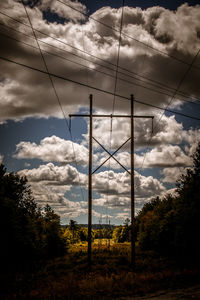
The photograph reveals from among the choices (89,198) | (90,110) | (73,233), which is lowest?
(73,233)

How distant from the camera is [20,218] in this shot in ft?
86.2

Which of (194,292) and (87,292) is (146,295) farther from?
(87,292)

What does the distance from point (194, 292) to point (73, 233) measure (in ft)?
380

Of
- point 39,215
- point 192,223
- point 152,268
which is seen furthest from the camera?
point 39,215

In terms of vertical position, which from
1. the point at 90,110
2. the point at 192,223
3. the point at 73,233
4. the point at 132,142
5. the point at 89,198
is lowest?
the point at 73,233

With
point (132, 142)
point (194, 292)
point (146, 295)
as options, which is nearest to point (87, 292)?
point (146, 295)

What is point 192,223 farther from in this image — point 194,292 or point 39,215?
point 39,215

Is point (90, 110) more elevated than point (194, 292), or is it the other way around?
point (90, 110)

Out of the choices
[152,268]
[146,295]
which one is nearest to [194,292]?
[146,295]

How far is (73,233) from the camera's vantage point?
119562 millimetres

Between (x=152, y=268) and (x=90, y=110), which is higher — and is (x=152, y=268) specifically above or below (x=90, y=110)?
below

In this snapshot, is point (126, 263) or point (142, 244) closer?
point (126, 263)

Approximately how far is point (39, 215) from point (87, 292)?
43.2 metres

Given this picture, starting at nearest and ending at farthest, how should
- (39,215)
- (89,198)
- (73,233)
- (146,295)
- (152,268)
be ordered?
(146,295) → (89,198) → (152,268) → (39,215) → (73,233)
